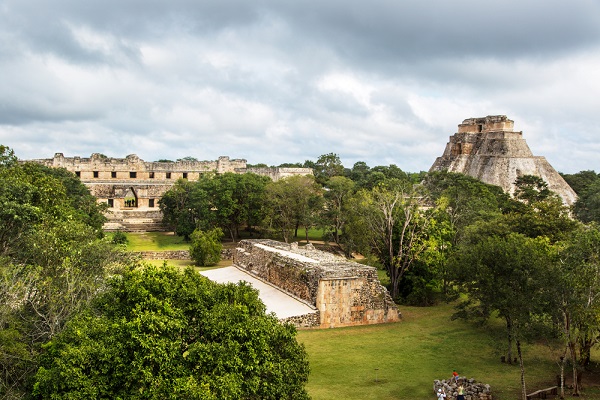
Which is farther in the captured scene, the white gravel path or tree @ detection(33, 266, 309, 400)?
the white gravel path

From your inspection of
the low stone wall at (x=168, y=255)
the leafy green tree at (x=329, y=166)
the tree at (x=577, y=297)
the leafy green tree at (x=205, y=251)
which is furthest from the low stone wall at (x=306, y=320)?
the leafy green tree at (x=329, y=166)

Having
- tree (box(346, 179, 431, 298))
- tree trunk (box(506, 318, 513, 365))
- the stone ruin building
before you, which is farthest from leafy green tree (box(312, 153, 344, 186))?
tree trunk (box(506, 318, 513, 365))

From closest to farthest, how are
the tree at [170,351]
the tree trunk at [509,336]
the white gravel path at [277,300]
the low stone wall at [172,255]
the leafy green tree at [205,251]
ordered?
the tree at [170,351] → the tree trunk at [509,336] → the white gravel path at [277,300] → the leafy green tree at [205,251] → the low stone wall at [172,255]

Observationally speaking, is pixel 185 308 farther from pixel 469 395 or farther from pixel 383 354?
pixel 383 354

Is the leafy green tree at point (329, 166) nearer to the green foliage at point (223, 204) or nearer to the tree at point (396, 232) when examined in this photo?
the green foliage at point (223, 204)

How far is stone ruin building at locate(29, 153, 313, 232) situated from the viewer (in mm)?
40156

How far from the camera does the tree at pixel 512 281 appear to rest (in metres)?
11.9

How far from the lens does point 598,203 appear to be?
32125mm

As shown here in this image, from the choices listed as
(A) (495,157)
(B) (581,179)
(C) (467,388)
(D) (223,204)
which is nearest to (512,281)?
(C) (467,388)

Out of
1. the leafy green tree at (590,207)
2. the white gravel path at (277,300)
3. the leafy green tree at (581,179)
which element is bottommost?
the white gravel path at (277,300)

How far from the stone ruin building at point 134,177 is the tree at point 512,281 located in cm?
2898

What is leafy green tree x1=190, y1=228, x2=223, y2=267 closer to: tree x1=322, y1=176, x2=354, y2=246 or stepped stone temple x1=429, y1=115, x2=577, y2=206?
tree x1=322, y1=176, x2=354, y2=246

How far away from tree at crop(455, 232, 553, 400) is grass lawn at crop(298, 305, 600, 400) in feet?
2.55

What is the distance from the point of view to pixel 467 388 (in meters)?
11.7
